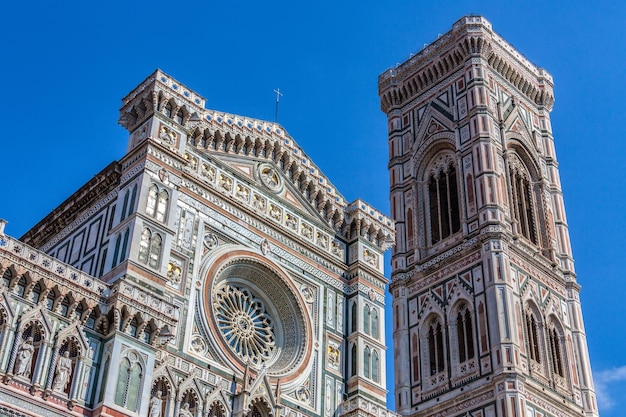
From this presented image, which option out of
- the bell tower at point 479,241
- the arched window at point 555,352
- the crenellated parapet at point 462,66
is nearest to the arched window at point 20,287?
the bell tower at point 479,241

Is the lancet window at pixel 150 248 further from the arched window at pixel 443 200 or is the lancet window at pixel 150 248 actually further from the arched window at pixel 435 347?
the arched window at pixel 443 200

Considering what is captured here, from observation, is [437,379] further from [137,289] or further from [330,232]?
[137,289]

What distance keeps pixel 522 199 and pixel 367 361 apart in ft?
47.6

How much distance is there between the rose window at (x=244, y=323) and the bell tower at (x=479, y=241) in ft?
30.5

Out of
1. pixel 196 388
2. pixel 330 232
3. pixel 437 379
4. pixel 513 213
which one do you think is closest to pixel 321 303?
pixel 330 232

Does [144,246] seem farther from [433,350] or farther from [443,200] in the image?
[443,200]

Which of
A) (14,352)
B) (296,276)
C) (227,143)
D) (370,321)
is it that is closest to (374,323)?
(370,321)

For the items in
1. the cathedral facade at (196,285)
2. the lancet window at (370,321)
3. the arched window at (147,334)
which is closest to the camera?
the cathedral facade at (196,285)

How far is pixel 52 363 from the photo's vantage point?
1519 cm

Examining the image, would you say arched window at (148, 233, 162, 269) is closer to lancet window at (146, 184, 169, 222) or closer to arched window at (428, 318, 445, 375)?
lancet window at (146, 184, 169, 222)

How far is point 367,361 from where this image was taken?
20.8 m

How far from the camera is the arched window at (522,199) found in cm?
3238

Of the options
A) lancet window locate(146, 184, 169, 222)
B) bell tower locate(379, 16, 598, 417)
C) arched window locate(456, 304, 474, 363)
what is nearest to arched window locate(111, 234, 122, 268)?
lancet window locate(146, 184, 169, 222)

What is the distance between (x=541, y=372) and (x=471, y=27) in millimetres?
14368
